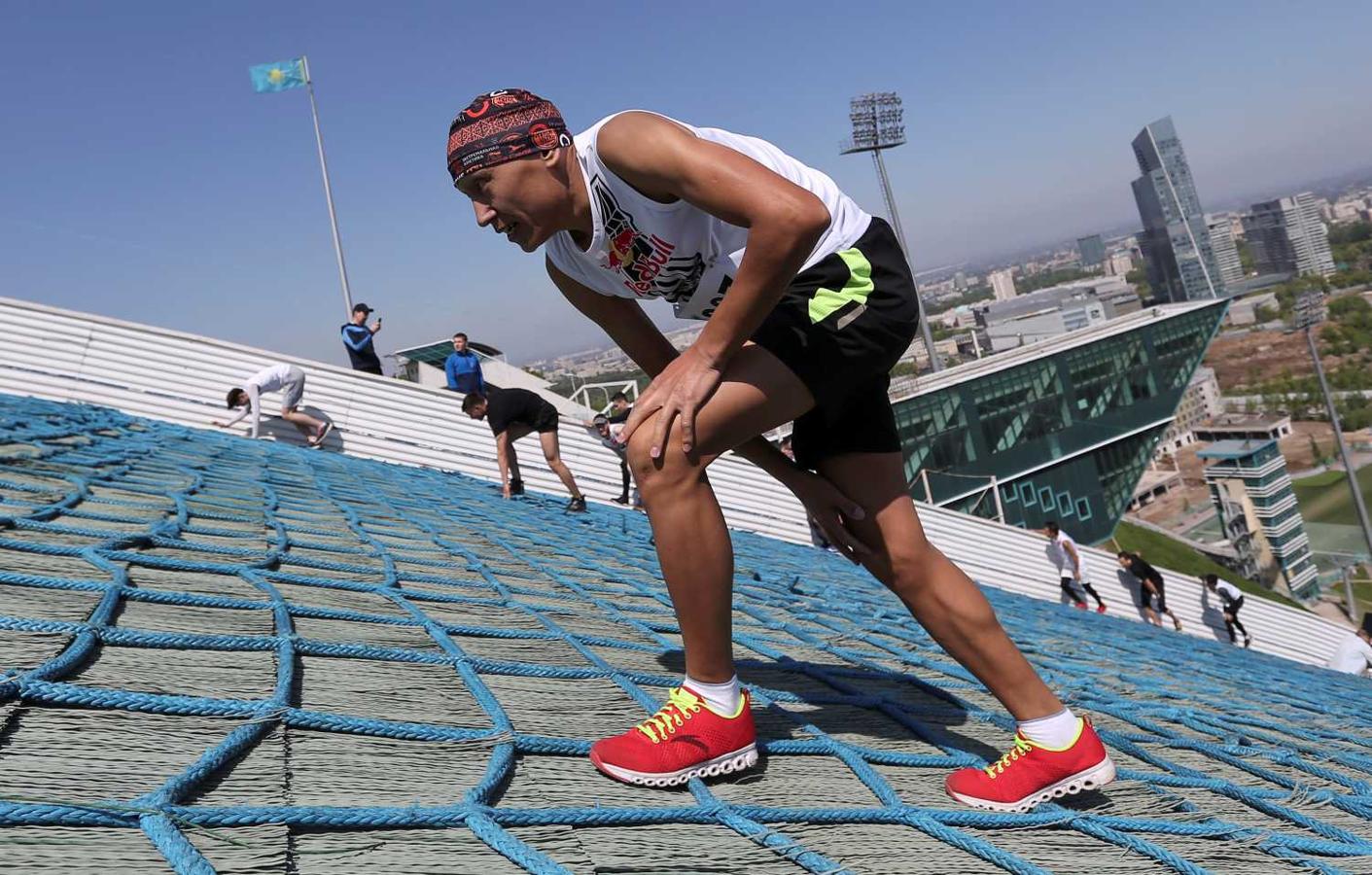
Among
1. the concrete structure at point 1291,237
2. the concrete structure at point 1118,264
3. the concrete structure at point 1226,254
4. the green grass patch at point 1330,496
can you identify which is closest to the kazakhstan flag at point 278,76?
the green grass patch at point 1330,496

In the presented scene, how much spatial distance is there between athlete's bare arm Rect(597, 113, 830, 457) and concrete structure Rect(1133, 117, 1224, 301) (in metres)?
122

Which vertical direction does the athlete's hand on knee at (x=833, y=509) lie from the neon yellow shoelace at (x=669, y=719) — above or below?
above

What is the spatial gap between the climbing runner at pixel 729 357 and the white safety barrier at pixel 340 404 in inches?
232

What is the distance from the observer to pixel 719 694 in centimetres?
154

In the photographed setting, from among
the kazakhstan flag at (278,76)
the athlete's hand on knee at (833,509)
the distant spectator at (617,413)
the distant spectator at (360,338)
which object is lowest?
the athlete's hand on knee at (833,509)

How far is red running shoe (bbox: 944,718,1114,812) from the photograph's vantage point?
1.58 m

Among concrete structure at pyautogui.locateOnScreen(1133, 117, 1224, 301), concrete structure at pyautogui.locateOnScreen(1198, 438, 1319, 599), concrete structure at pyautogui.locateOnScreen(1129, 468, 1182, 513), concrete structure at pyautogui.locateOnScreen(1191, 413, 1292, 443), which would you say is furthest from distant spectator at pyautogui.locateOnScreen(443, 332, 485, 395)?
concrete structure at pyautogui.locateOnScreen(1133, 117, 1224, 301)

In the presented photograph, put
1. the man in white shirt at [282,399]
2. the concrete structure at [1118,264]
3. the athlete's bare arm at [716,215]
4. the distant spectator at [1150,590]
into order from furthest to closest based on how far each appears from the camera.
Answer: the concrete structure at [1118,264], the distant spectator at [1150,590], the man in white shirt at [282,399], the athlete's bare arm at [716,215]

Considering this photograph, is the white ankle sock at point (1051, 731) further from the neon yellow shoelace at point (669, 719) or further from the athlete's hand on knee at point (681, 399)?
the athlete's hand on knee at point (681, 399)

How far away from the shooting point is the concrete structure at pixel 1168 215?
110 m

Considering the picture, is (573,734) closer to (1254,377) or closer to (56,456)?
(56,456)

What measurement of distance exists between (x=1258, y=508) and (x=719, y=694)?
4176cm

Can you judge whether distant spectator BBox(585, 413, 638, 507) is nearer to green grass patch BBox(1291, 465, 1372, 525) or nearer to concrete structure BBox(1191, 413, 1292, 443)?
concrete structure BBox(1191, 413, 1292, 443)

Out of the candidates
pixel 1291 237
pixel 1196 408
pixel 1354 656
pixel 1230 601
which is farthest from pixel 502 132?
pixel 1291 237
